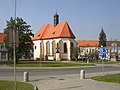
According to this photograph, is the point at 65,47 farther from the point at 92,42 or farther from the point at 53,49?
the point at 92,42

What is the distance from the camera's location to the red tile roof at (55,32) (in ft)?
310

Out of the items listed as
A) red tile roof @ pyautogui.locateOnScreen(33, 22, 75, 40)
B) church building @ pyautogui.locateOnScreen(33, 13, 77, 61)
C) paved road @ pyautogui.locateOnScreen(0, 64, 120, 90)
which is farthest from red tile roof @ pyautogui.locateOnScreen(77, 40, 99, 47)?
paved road @ pyautogui.locateOnScreen(0, 64, 120, 90)

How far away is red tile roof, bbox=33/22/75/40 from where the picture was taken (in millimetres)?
94375

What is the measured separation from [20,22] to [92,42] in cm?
11465

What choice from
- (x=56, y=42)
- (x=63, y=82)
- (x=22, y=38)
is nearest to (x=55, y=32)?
(x=56, y=42)

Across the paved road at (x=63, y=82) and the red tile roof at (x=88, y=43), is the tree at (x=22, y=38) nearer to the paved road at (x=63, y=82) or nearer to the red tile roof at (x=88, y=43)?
the paved road at (x=63, y=82)

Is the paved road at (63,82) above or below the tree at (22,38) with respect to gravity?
below

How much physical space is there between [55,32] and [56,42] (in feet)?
15.8

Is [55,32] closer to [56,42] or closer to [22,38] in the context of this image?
[56,42]

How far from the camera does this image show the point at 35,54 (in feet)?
347

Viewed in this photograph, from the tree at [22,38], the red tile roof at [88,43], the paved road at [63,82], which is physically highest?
the red tile roof at [88,43]

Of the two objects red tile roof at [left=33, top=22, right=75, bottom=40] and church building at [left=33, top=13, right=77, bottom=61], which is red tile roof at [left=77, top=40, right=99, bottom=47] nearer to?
red tile roof at [left=33, top=22, right=75, bottom=40]

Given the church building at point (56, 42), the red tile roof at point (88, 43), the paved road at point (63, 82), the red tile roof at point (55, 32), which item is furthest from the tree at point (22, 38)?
the red tile roof at point (88, 43)

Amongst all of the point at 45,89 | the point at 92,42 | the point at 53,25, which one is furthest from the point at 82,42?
the point at 45,89
